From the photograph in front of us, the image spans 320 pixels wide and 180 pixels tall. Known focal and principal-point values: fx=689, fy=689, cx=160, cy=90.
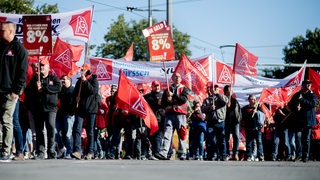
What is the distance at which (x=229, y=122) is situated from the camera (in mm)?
16562

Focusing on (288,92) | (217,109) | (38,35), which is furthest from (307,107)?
(288,92)

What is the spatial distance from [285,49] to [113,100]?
61.1 m

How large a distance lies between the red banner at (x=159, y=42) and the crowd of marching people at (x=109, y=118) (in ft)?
4.31

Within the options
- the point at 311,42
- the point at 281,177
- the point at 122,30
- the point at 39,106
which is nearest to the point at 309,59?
the point at 311,42

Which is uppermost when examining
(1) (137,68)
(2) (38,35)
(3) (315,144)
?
(2) (38,35)

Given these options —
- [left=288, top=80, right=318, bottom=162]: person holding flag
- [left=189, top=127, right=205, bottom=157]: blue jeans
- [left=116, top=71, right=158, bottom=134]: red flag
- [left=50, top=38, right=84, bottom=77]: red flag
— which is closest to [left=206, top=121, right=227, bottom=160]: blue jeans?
[left=189, top=127, right=205, bottom=157]: blue jeans

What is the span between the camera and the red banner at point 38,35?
13945 mm

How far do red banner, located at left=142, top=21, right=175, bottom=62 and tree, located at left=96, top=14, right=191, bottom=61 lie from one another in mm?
54978

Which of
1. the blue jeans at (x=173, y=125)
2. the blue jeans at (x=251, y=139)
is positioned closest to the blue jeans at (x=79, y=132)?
the blue jeans at (x=173, y=125)

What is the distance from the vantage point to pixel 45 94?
1267 cm

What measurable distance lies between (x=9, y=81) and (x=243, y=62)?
9841mm

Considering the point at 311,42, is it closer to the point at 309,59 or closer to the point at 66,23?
the point at 309,59

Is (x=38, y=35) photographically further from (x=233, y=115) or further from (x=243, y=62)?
(x=243, y=62)

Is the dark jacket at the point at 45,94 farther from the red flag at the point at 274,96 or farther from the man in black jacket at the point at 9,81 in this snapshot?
the red flag at the point at 274,96
